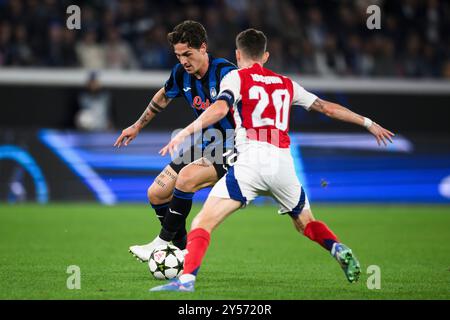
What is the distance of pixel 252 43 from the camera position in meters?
6.91

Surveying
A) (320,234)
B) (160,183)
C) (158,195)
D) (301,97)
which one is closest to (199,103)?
(160,183)

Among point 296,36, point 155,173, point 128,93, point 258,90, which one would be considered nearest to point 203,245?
point 258,90

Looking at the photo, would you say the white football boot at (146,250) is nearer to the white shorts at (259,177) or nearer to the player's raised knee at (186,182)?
the player's raised knee at (186,182)

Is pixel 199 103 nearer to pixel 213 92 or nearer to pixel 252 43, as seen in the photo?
pixel 213 92

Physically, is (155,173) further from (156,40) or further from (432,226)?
(432,226)

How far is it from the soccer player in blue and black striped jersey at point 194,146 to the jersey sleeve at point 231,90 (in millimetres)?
1050

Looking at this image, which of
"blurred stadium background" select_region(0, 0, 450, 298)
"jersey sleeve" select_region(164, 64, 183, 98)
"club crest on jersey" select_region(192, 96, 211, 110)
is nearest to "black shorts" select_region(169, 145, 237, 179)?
"club crest on jersey" select_region(192, 96, 211, 110)

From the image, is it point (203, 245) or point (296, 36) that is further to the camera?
point (296, 36)

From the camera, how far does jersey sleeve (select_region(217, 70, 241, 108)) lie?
6.71 m

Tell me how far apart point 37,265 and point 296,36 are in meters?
11.4

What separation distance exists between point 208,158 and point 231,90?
142 centimetres

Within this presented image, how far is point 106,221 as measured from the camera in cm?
1366
